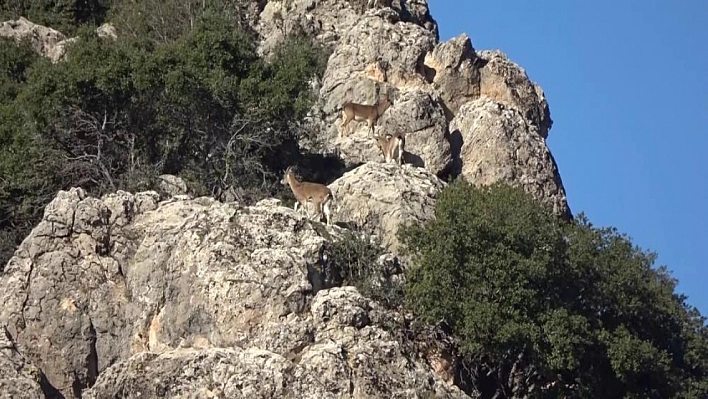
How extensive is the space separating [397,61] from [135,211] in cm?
1226

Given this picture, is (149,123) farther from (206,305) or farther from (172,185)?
(206,305)

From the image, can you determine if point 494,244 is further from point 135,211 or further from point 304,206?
point 135,211

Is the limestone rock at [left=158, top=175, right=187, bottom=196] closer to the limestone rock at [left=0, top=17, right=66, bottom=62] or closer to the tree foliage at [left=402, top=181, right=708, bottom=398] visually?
the tree foliage at [left=402, top=181, right=708, bottom=398]

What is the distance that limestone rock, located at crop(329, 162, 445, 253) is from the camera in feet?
104

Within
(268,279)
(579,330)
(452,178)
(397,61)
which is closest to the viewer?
(268,279)

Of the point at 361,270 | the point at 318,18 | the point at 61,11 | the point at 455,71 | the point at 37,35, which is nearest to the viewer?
the point at 361,270

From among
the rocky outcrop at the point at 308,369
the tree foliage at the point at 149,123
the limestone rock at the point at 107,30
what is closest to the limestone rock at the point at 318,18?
the limestone rock at the point at 107,30

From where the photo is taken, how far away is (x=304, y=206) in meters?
32.2

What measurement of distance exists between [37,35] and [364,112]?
15.4 m

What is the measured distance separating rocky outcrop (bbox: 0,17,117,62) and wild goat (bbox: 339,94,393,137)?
11.7 meters

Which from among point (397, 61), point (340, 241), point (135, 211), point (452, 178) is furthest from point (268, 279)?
point (397, 61)

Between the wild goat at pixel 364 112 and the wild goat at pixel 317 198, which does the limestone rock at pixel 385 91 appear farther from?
the wild goat at pixel 317 198

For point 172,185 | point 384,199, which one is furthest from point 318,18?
point 384,199

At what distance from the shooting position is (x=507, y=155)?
3778 cm
